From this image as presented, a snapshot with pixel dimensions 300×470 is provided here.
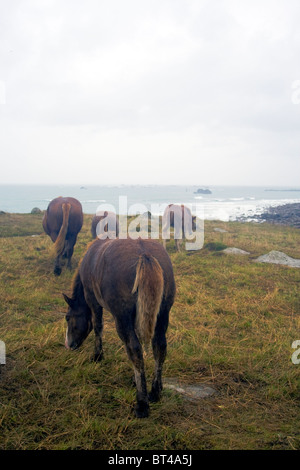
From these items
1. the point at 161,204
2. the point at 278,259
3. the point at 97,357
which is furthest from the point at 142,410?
the point at 161,204

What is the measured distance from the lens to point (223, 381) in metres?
4.43

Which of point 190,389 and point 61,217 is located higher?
point 61,217

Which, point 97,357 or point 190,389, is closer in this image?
point 190,389

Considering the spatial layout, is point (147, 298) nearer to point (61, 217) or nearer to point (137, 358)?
point (137, 358)

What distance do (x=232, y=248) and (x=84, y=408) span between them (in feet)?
39.8

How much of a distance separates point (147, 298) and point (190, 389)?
1.72 m

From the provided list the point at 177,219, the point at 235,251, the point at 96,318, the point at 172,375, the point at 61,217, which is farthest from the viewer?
the point at 177,219

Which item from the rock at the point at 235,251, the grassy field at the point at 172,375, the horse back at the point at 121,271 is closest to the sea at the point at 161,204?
the rock at the point at 235,251

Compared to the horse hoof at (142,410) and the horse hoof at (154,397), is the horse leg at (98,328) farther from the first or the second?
the horse hoof at (142,410)

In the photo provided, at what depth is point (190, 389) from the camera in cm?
420

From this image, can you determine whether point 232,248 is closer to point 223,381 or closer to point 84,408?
point 223,381

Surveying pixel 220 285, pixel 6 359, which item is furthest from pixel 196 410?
pixel 220 285

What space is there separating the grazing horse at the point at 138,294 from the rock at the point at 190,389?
1.33ft
